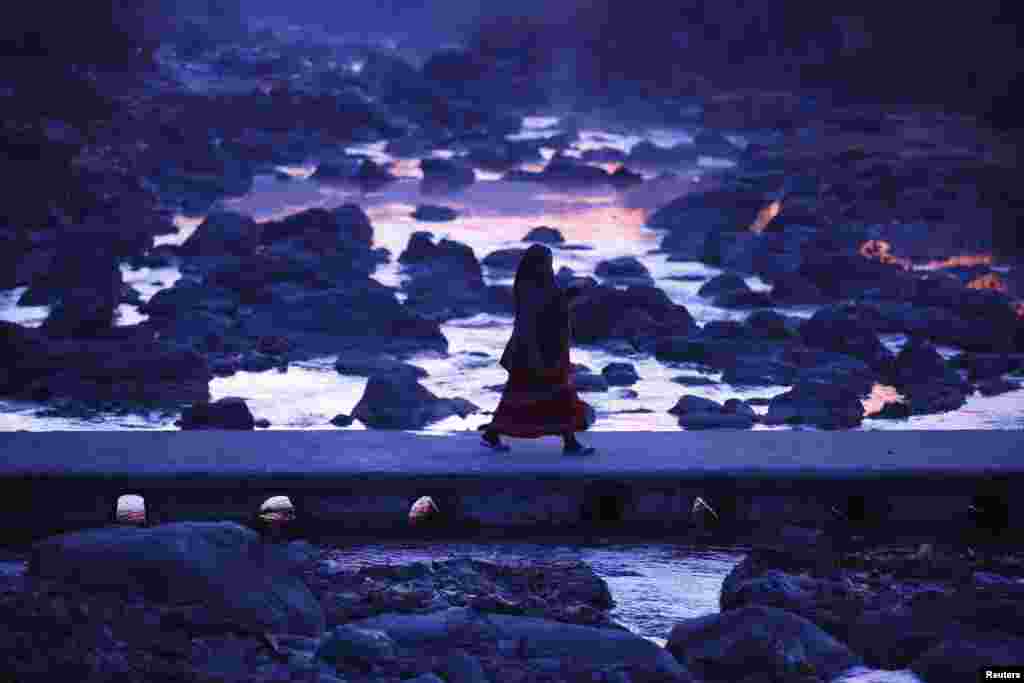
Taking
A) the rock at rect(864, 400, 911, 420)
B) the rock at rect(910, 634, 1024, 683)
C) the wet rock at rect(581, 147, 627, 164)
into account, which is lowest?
the rock at rect(910, 634, 1024, 683)

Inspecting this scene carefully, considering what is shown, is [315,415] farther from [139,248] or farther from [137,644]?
[139,248]

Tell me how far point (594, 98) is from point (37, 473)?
41.0 m

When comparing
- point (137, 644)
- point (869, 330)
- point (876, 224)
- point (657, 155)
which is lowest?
point (137, 644)

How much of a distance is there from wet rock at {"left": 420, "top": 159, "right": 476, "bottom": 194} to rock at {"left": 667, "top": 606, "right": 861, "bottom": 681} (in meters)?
21.6

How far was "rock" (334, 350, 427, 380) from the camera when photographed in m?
13.7

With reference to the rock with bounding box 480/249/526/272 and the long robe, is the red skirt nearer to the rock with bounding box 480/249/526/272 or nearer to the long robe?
the long robe

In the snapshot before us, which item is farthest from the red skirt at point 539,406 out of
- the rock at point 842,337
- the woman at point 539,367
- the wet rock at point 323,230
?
the wet rock at point 323,230

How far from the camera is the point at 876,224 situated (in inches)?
923

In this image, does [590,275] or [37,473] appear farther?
[590,275]

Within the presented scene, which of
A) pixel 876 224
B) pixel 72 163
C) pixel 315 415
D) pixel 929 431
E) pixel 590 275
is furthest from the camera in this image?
pixel 72 163

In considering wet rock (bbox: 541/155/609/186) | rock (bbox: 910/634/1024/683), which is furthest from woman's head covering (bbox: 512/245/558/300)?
wet rock (bbox: 541/155/609/186)

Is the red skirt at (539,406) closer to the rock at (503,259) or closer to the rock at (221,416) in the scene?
the rock at (221,416)

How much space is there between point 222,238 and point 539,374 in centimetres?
1155

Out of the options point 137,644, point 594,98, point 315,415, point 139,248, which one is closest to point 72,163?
point 139,248
